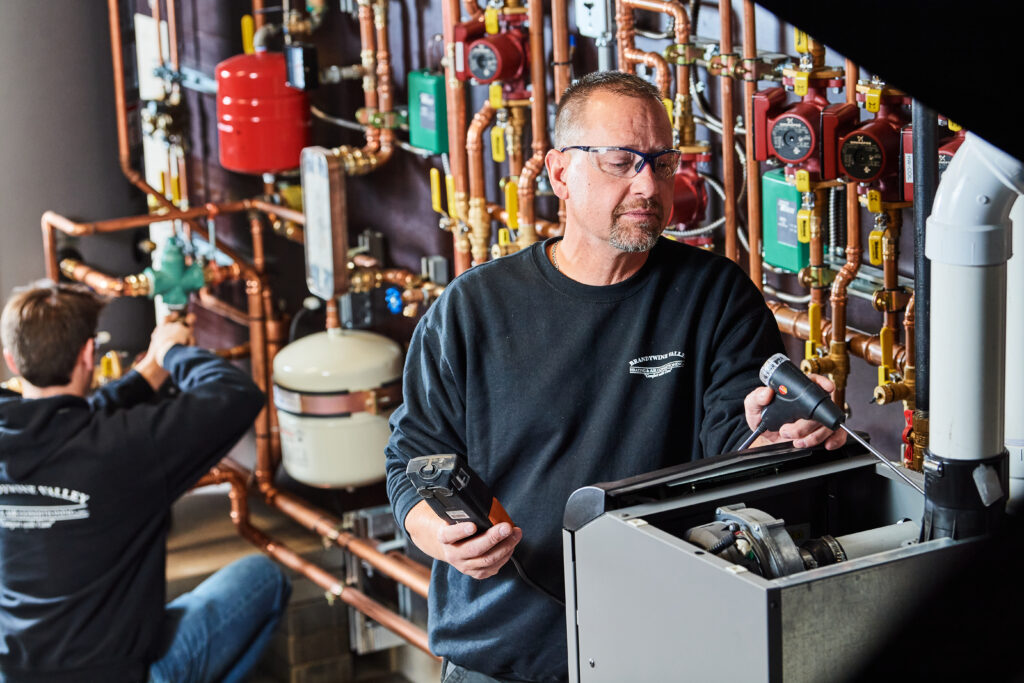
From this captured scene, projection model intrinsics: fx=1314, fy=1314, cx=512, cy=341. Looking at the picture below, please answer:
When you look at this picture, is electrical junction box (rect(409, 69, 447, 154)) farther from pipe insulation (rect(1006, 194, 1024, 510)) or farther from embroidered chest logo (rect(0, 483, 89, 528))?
pipe insulation (rect(1006, 194, 1024, 510))

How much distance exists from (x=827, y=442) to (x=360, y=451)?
195 centimetres

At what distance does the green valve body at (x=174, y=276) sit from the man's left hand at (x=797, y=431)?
2.15m

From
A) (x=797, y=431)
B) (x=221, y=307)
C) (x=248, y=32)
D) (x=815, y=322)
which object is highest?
(x=248, y=32)

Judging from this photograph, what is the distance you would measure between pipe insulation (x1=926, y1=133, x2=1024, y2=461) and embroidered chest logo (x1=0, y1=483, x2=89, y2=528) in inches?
66.8

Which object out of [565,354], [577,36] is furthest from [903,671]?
[577,36]

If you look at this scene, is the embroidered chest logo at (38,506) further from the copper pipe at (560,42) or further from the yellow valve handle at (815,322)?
the yellow valve handle at (815,322)

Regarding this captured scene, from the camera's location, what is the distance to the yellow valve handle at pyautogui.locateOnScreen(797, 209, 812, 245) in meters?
1.90

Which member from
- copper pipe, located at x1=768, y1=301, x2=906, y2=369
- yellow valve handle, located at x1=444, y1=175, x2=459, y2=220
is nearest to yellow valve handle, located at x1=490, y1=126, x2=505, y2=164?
yellow valve handle, located at x1=444, y1=175, x2=459, y2=220

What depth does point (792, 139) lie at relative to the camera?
186 cm

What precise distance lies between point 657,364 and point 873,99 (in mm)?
603

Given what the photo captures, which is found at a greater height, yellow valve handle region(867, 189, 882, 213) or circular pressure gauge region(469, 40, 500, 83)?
circular pressure gauge region(469, 40, 500, 83)

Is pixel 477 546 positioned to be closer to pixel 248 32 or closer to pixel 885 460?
pixel 885 460

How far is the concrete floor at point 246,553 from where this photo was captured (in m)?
3.13

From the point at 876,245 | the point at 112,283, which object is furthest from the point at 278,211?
the point at 876,245
